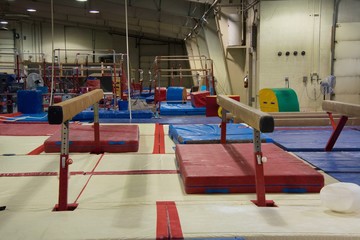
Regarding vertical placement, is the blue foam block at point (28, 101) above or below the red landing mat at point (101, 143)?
above

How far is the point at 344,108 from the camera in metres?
4.51

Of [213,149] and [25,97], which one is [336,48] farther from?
[25,97]

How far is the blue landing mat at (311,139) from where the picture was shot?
5129mm

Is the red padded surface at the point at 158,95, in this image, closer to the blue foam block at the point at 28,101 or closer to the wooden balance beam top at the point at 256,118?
the blue foam block at the point at 28,101

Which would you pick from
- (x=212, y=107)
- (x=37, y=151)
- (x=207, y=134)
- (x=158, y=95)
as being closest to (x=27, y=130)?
(x=37, y=151)

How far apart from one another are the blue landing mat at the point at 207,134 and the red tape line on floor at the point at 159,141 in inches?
7.9

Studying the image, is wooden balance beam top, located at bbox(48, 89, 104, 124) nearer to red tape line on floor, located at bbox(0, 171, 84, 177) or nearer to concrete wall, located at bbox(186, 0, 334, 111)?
red tape line on floor, located at bbox(0, 171, 84, 177)

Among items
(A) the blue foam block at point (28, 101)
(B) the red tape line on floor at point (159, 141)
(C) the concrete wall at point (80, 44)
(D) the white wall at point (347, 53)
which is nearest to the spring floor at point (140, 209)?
(B) the red tape line on floor at point (159, 141)

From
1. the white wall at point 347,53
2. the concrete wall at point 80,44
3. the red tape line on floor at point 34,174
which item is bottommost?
the red tape line on floor at point 34,174

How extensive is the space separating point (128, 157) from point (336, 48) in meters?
7.97

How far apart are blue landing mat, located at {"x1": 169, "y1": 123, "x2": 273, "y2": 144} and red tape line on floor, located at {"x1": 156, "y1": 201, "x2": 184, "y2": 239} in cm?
215

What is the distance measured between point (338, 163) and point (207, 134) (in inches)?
72.0

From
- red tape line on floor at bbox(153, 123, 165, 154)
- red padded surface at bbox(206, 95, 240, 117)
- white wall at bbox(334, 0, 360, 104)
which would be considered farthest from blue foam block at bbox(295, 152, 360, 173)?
white wall at bbox(334, 0, 360, 104)

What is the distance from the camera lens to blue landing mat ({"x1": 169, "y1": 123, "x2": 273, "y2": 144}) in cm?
504
